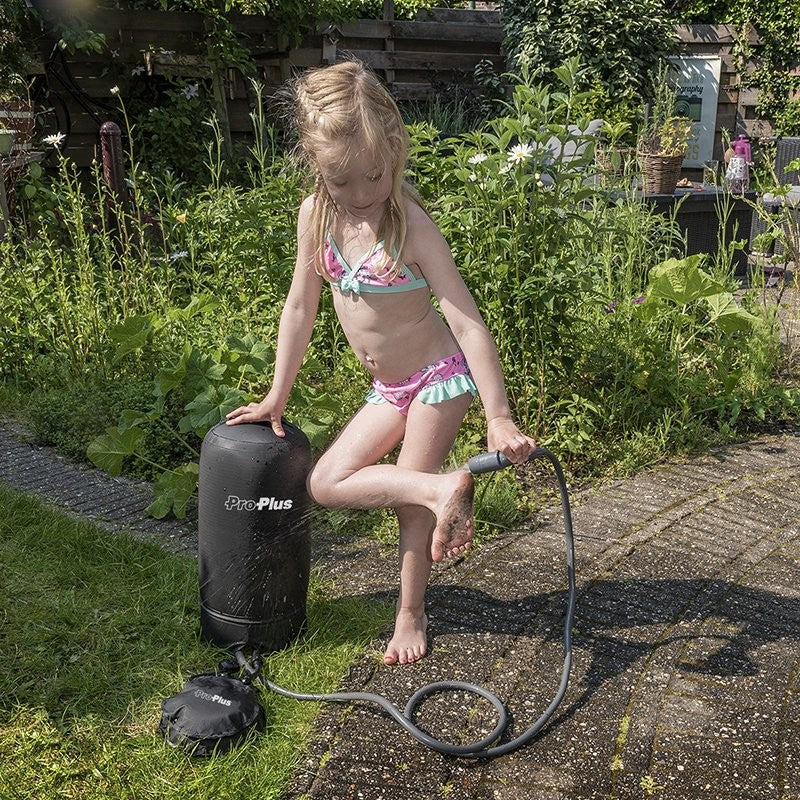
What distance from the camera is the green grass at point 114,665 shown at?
2.22 m

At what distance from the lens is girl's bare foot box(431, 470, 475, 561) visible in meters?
2.30

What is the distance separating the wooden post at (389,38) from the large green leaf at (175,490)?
935 cm

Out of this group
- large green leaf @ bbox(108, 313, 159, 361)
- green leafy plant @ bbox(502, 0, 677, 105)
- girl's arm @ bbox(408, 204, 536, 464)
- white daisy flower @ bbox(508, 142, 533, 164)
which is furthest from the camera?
green leafy plant @ bbox(502, 0, 677, 105)

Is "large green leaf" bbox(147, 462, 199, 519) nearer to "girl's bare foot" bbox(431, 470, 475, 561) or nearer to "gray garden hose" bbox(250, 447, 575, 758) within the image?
"gray garden hose" bbox(250, 447, 575, 758)

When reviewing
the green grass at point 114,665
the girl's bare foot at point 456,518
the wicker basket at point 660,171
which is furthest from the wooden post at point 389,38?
the girl's bare foot at point 456,518

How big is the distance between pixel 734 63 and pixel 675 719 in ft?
Result: 41.7

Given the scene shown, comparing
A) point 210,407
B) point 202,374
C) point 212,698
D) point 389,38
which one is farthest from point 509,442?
point 389,38

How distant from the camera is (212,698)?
93.4 inches

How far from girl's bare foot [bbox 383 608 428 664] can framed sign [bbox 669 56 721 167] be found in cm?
1167

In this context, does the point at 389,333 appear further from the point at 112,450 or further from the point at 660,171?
the point at 660,171

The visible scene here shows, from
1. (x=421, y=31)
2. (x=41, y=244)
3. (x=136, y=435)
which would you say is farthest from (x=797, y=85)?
(x=136, y=435)

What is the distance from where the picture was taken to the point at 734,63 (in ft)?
43.6

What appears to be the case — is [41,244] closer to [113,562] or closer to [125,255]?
[125,255]

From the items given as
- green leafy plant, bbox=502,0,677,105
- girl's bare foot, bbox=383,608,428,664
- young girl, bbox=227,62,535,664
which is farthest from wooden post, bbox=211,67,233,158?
girl's bare foot, bbox=383,608,428,664
